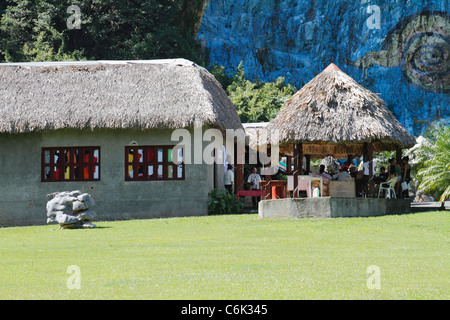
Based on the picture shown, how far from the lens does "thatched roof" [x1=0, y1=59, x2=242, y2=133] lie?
2056cm

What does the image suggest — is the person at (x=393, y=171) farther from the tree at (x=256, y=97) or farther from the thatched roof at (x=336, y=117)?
the tree at (x=256, y=97)

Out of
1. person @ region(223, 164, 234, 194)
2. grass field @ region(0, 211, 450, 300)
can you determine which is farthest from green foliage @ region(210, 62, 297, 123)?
grass field @ region(0, 211, 450, 300)

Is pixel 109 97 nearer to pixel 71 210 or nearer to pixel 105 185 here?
pixel 105 185

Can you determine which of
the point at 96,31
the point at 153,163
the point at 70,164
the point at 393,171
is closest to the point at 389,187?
the point at 393,171

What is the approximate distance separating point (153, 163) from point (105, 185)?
4.74 feet

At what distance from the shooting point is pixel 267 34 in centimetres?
4928

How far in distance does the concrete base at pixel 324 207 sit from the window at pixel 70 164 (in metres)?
5.63

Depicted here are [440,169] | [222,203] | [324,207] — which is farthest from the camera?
[222,203]

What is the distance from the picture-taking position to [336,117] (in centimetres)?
1806

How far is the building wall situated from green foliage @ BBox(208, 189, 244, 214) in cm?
22

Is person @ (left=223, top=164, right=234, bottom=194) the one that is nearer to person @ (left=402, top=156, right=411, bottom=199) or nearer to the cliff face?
person @ (left=402, top=156, right=411, bottom=199)

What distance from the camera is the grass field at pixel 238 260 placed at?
25.1 ft

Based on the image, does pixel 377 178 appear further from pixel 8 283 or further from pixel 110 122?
pixel 8 283
